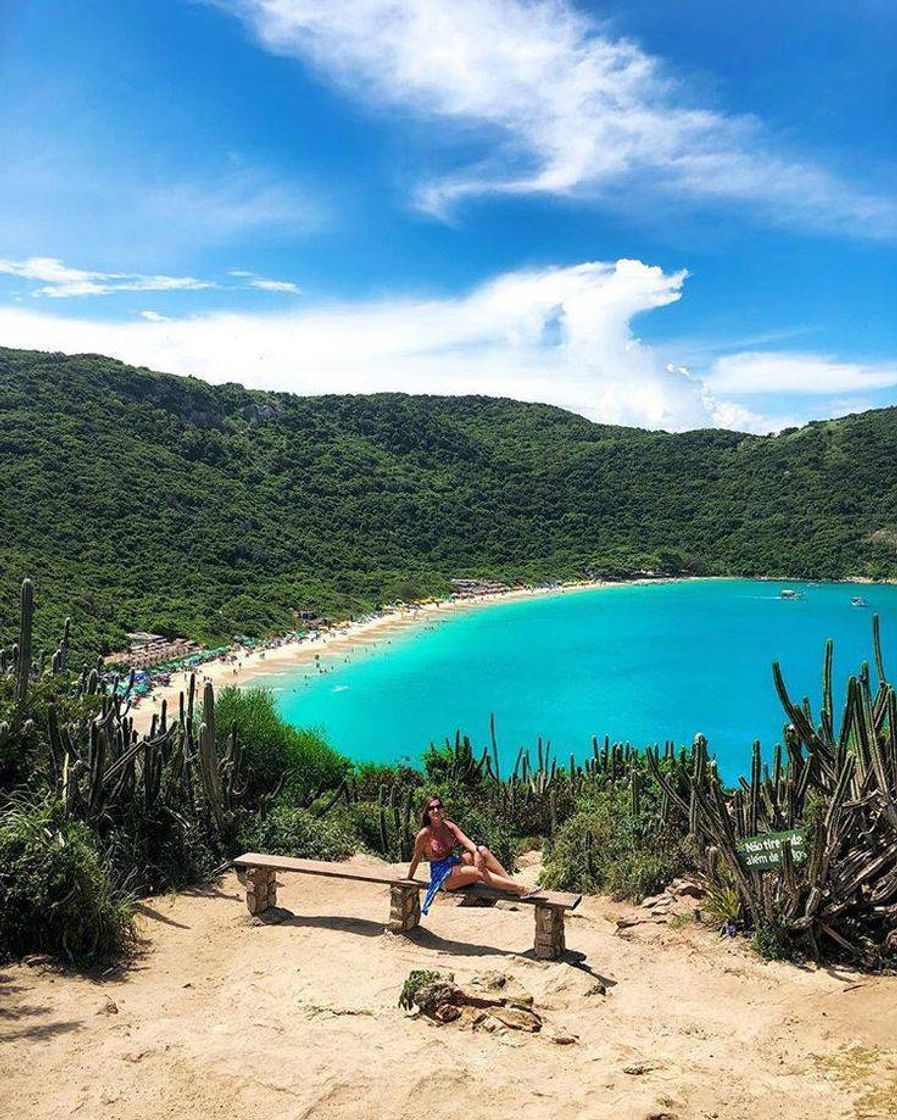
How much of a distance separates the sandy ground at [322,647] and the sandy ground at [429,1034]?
61.8 ft

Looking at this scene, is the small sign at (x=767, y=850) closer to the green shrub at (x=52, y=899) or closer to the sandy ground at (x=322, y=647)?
the green shrub at (x=52, y=899)

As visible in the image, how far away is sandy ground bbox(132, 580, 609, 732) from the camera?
36.8 metres

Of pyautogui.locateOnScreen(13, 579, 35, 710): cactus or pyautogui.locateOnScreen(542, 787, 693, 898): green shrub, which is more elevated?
pyautogui.locateOnScreen(13, 579, 35, 710): cactus

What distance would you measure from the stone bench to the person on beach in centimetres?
7

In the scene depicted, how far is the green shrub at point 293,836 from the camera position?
30.6ft

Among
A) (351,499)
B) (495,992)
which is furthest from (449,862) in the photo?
(351,499)

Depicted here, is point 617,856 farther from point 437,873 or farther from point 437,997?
point 437,997

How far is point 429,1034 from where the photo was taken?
15.4 feet

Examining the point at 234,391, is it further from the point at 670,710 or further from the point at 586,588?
the point at 670,710

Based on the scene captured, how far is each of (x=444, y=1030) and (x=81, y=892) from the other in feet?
9.98

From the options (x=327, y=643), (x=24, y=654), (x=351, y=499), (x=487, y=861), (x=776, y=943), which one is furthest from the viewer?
(x=351, y=499)

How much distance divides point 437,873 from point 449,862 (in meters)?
0.13

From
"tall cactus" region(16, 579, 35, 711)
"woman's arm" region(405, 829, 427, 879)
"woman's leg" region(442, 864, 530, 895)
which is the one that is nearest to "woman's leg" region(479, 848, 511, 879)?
"woman's leg" region(442, 864, 530, 895)

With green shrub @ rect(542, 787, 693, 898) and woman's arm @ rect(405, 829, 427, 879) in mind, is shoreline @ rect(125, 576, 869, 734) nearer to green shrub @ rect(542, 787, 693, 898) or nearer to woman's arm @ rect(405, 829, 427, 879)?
green shrub @ rect(542, 787, 693, 898)
